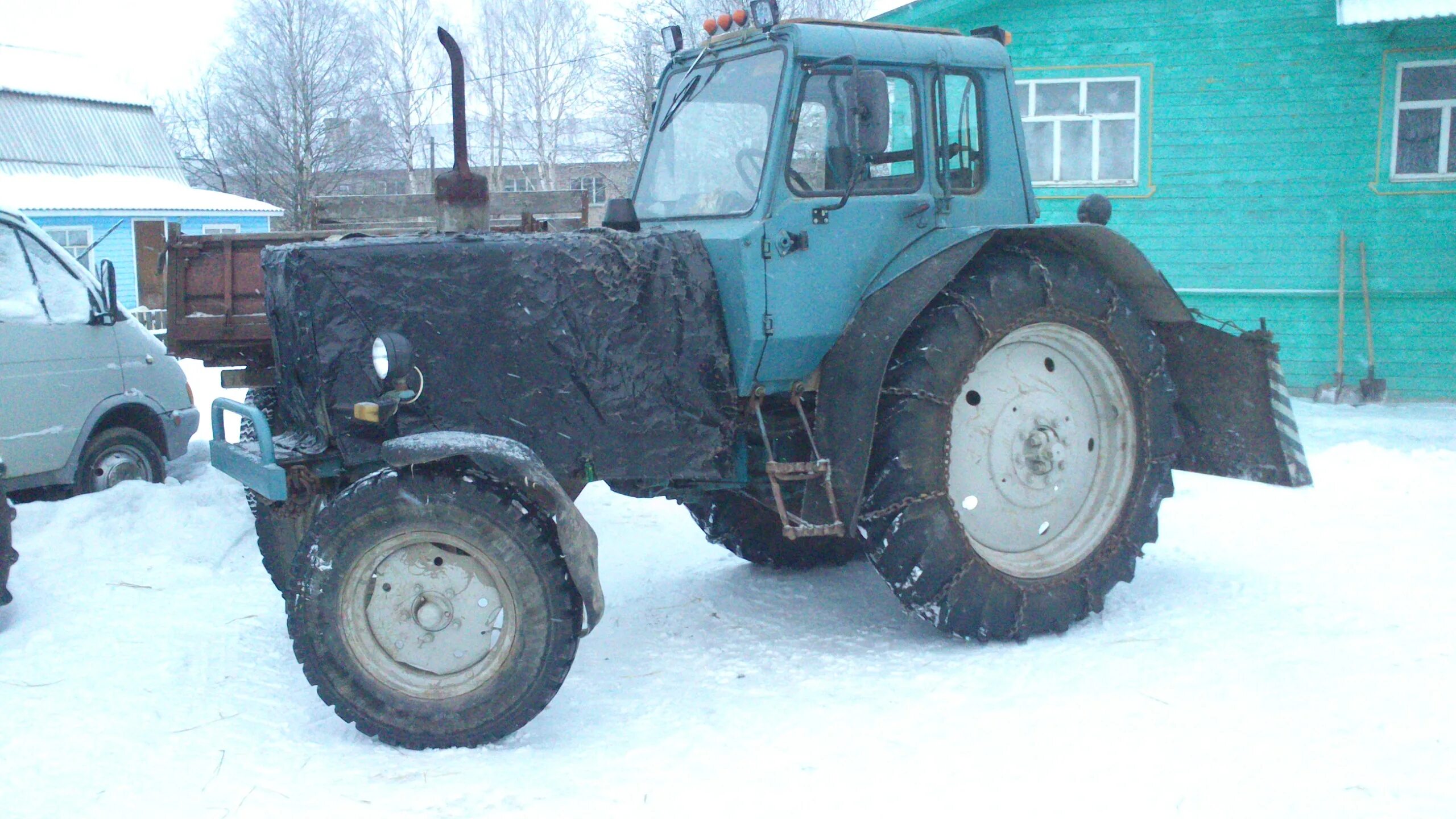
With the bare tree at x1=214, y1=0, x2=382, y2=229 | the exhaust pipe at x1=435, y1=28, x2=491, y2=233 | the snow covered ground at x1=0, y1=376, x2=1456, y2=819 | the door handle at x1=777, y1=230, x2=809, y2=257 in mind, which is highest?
the bare tree at x1=214, y1=0, x2=382, y2=229

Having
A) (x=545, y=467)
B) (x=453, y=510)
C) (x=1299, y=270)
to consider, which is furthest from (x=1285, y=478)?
(x=1299, y=270)

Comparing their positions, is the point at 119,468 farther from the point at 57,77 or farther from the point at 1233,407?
the point at 57,77

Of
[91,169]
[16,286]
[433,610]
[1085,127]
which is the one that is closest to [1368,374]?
[1085,127]

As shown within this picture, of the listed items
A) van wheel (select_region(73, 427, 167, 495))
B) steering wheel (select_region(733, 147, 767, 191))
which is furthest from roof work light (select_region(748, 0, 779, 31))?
van wheel (select_region(73, 427, 167, 495))

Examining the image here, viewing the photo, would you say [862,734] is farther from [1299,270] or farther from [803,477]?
[1299,270]

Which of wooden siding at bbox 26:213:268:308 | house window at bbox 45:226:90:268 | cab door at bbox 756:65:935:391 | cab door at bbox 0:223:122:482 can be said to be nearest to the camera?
cab door at bbox 756:65:935:391

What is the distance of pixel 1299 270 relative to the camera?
12.8 metres

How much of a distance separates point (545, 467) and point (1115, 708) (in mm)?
2172

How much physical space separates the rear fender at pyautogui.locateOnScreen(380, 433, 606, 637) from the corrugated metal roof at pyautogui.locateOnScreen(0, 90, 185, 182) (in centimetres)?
2678

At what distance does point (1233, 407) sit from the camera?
5.57 m

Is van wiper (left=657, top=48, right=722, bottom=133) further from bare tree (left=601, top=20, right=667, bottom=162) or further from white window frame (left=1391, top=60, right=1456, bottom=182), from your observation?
bare tree (left=601, top=20, right=667, bottom=162)

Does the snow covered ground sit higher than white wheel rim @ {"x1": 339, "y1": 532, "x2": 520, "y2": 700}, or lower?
lower

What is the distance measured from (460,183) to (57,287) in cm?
345

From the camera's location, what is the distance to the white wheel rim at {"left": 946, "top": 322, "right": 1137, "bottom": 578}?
5.00 metres
